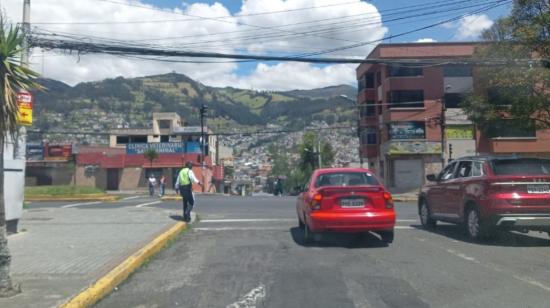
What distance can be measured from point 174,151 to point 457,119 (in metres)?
31.1

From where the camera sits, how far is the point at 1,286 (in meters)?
6.63

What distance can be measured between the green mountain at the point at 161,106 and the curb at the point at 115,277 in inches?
2208

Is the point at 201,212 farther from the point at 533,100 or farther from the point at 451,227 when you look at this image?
the point at 533,100

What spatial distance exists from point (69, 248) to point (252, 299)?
4.82m

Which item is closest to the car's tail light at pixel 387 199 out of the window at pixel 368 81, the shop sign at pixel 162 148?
the window at pixel 368 81

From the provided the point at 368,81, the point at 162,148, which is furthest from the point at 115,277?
the point at 162,148

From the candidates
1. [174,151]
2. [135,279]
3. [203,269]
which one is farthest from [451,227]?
[174,151]

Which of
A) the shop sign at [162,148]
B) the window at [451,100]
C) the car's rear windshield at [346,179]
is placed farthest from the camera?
the shop sign at [162,148]

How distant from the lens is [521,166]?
11.5 m

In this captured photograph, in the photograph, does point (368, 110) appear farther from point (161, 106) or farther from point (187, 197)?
point (161, 106)

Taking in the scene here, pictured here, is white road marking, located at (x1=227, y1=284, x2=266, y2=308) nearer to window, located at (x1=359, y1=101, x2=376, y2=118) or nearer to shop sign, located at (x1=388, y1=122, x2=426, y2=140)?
shop sign, located at (x1=388, y1=122, x2=426, y2=140)

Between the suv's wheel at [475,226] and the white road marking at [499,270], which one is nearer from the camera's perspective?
the white road marking at [499,270]

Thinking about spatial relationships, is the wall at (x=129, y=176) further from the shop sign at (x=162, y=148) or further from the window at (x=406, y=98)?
the window at (x=406, y=98)

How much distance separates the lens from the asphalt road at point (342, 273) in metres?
6.85
